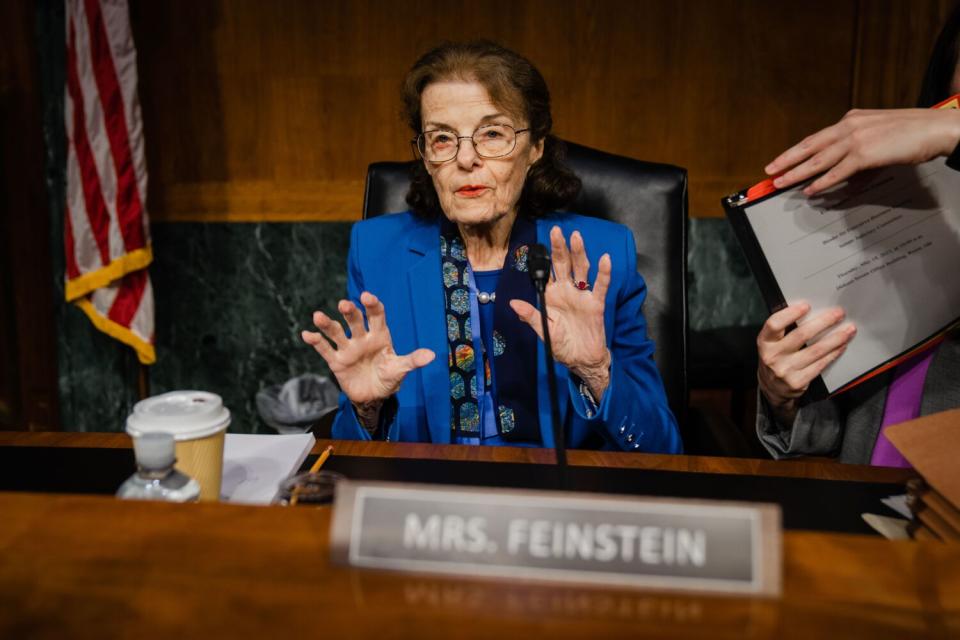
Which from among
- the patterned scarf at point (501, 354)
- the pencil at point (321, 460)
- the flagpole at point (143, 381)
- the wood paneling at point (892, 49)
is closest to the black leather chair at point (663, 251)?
the patterned scarf at point (501, 354)

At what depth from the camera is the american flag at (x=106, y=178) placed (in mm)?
2598

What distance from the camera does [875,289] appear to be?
124cm

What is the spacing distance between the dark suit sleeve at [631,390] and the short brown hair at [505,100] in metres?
0.20

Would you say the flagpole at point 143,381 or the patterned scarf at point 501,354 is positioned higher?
the patterned scarf at point 501,354

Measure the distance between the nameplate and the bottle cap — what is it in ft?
0.81

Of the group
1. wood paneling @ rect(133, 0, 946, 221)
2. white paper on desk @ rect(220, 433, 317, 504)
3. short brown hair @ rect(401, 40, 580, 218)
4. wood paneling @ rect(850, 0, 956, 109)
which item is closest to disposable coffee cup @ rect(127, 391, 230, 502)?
white paper on desk @ rect(220, 433, 317, 504)

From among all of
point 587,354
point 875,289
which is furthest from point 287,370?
point 875,289

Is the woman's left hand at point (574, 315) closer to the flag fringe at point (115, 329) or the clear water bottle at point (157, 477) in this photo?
the clear water bottle at point (157, 477)

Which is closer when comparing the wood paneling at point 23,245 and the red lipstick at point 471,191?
the red lipstick at point 471,191

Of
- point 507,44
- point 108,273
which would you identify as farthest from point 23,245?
point 507,44

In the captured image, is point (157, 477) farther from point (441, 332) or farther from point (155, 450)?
point (441, 332)

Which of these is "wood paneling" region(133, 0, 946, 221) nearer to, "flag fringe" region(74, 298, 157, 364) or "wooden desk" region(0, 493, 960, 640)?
"flag fringe" region(74, 298, 157, 364)

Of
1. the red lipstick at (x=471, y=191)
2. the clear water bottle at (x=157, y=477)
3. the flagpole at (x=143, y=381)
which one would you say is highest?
the red lipstick at (x=471, y=191)

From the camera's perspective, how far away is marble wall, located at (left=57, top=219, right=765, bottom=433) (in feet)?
9.83
